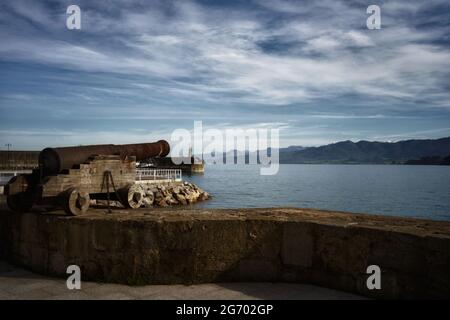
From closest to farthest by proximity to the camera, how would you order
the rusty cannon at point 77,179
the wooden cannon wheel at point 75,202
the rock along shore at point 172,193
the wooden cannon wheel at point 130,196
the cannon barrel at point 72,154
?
the wooden cannon wheel at point 75,202
the rusty cannon at point 77,179
the cannon barrel at point 72,154
the wooden cannon wheel at point 130,196
the rock along shore at point 172,193

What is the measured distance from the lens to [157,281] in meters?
4.90

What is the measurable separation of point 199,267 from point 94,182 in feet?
13.2

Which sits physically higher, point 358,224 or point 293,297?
point 358,224

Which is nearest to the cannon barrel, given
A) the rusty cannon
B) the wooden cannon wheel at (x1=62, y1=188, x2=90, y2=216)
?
the rusty cannon

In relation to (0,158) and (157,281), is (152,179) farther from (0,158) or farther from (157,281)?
(157,281)

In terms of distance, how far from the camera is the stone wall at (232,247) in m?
4.45

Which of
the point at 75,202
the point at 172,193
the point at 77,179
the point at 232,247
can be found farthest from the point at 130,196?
the point at 172,193

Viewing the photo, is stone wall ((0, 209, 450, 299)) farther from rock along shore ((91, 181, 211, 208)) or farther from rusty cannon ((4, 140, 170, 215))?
rock along shore ((91, 181, 211, 208))

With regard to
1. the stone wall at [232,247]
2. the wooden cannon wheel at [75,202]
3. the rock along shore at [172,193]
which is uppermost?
the wooden cannon wheel at [75,202]

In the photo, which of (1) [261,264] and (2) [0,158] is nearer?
(1) [261,264]

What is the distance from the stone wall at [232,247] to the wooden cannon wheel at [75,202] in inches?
10.1

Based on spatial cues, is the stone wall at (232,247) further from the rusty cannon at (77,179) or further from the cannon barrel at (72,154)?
the cannon barrel at (72,154)

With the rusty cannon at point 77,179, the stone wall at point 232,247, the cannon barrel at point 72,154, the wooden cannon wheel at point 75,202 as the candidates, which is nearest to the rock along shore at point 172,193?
the cannon barrel at point 72,154
